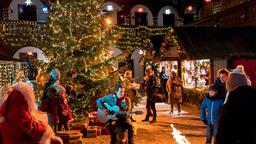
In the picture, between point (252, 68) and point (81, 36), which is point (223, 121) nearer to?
point (81, 36)

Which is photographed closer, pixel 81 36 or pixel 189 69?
pixel 81 36

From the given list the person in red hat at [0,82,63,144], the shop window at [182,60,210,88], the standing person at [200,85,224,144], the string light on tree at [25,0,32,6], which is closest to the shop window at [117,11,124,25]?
the string light on tree at [25,0,32,6]

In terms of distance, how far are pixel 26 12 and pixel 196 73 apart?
17509 mm

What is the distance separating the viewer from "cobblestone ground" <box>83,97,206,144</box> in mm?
11435

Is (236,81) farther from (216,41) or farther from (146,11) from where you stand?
(146,11)

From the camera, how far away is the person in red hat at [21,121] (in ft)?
16.8

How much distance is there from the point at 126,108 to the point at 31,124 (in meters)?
4.27

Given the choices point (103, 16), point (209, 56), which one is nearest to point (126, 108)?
point (103, 16)

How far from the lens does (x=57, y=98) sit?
10430mm

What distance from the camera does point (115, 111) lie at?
29.7 ft

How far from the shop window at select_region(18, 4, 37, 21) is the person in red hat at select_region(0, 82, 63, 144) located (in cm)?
2824

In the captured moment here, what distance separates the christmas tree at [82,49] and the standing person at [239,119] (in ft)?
27.5

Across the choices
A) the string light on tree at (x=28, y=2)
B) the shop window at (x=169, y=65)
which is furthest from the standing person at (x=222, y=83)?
the string light on tree at (x=28, y=2)

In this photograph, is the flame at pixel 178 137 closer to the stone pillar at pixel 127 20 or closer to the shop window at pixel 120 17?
the stone pillar at pixel 127 20
